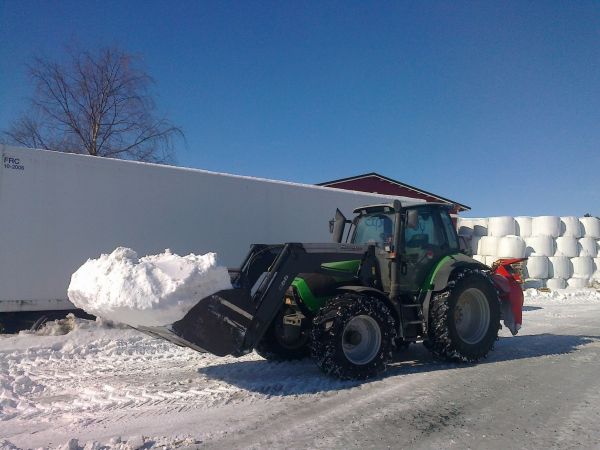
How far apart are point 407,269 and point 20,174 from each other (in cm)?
593

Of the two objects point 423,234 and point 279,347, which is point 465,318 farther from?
point 279,347

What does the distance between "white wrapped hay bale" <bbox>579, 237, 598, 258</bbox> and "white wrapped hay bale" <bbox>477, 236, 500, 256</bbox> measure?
281cm

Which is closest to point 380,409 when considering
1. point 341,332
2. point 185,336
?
point 341,332

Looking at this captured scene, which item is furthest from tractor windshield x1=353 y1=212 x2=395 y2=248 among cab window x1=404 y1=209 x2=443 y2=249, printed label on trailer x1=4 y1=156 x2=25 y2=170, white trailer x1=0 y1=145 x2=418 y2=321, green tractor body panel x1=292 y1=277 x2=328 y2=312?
printed label on trailer x1=4 y1=156 x2=25 y2=170

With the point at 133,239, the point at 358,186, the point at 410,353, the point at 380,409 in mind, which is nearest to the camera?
the point at 380,409

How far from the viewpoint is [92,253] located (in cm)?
820

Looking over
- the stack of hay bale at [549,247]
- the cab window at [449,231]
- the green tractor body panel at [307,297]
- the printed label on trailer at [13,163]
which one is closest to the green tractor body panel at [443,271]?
the cab window at [449,231]

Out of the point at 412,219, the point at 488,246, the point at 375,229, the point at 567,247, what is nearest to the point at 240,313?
the point at 412,219

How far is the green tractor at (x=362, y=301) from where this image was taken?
4.83 m

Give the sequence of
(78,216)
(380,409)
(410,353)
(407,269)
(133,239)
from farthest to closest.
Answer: (133,239), (78,216), (410,353), (407,269), (380,409)

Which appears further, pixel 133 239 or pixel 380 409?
pixel 133 239

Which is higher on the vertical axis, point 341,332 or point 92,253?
point 92,253

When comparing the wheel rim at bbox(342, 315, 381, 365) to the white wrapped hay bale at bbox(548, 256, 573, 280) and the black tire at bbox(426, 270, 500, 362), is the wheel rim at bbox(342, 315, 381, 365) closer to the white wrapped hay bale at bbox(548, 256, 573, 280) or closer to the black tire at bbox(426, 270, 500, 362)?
the black tire at bbox(426, 270, 500, 362)

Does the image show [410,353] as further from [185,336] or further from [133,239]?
[133,239]
